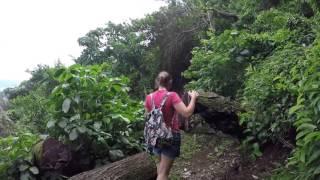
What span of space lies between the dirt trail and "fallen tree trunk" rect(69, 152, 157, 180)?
27.5 inches

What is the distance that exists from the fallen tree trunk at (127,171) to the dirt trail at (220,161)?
698mm

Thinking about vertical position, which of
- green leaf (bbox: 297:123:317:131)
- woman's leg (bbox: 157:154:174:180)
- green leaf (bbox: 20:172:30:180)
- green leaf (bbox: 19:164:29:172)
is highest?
green leaf (bbox: 297:123:317:131)

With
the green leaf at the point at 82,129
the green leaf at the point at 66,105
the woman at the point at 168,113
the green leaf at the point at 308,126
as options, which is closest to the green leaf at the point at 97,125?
the green leaf at the point at 82,129

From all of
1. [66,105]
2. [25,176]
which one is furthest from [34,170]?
[66,105]

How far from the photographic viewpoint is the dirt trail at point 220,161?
5.62 m

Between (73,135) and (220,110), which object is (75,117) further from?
(220,110)

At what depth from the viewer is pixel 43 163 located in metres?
5.40

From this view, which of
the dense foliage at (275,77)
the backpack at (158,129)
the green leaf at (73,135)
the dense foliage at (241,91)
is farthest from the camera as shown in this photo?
the green leaf at (73,135)

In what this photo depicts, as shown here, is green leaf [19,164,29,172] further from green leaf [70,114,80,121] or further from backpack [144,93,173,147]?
backpack [144,93,173,147]

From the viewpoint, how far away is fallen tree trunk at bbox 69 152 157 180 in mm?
5023

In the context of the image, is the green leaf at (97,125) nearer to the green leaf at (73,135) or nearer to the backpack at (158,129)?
the green leaf at (73,135)

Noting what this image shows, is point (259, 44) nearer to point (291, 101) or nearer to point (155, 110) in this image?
point (291, 101)

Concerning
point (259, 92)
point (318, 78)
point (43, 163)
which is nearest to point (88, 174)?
point (43, 163)

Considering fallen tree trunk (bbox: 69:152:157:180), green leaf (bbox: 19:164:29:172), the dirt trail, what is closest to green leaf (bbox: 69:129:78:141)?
fallen tree trunk (bbox: 69:152:157:180)
